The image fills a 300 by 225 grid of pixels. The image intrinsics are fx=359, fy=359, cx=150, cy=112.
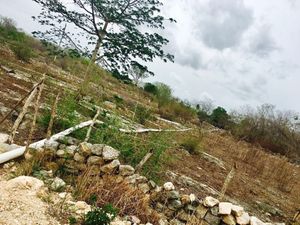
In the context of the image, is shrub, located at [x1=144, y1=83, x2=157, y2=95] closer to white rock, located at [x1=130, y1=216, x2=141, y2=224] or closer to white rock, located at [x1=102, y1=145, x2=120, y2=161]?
white rock, located at [x1=102, y1=145, x2=120, y2=161]

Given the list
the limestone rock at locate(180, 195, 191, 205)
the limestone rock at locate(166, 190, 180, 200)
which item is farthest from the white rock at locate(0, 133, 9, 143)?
the limestone rock at locate(180, 195, 191, 205)

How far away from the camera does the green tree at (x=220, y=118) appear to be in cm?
2809

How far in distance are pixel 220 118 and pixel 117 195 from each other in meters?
24.6

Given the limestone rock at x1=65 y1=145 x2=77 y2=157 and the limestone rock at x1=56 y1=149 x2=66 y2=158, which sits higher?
the limestone rock at x1=65 y1=145 x2=77 y2=157

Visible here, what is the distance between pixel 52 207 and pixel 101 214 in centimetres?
66

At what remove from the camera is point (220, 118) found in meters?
28.7

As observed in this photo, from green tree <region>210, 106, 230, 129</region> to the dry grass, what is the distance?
2309cm

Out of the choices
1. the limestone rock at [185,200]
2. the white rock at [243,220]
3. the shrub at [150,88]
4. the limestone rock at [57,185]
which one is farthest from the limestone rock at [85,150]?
the shrub at [150,88]

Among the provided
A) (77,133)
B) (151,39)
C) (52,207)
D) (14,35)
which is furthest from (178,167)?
(14,35)

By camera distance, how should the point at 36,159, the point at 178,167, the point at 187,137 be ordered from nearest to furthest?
1. the point at 36,159
2. the point at 178,167
3. the point at 187,137

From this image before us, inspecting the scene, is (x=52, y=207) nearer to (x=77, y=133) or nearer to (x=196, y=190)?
(x=77, y=133)

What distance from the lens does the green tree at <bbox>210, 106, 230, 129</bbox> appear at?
1106 inches

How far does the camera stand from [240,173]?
10594 mm

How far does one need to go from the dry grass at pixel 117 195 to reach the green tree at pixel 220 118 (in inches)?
909
